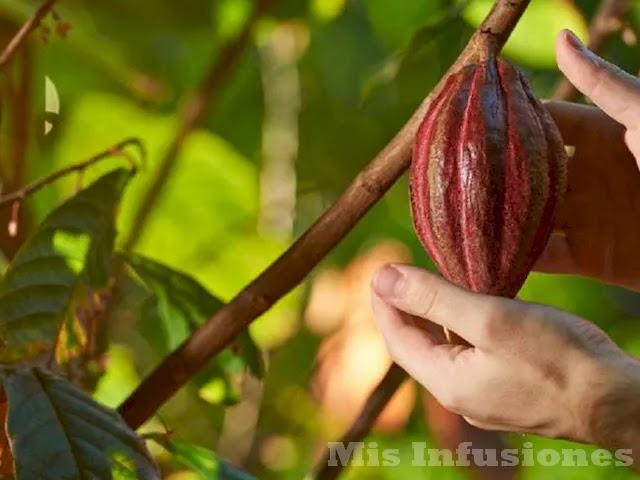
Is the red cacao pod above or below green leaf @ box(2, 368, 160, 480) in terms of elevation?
above

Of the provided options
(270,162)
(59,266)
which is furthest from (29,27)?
(270,162)

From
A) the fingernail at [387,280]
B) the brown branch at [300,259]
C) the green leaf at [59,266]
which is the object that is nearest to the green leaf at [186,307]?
the green leaf at [59,266]

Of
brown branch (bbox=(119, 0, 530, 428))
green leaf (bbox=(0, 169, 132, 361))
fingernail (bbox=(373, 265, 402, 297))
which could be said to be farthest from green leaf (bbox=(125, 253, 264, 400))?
fingernail (bbox=(373, 265, 402, 297))

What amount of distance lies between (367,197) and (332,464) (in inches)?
11.4

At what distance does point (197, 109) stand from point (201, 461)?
51cm

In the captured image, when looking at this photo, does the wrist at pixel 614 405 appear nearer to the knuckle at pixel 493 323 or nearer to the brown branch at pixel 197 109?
the knuckle at pixel 493 323

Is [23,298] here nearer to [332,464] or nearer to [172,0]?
[332,464]

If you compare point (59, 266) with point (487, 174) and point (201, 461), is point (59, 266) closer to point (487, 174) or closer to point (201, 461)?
point (201, 461)

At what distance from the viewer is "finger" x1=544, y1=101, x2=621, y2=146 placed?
88cm

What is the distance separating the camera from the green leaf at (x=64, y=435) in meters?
0.71

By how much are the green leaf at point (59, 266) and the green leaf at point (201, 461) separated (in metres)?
0.11

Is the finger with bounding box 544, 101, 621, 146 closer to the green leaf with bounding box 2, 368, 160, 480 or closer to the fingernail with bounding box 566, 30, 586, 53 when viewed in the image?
the fingernail with bounding box 566, 30, 586, 53

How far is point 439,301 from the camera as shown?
69 centimetres

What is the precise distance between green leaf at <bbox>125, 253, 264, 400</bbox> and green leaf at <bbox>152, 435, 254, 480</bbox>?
10 cm
